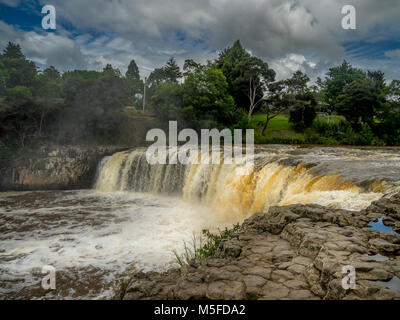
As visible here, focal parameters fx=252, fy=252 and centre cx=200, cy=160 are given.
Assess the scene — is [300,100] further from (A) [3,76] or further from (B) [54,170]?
(A) [3,76]

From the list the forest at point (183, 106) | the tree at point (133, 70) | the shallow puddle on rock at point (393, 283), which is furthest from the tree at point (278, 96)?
the tree at point (133, 70)

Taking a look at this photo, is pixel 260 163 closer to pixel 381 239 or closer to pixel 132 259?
pixel 132 259

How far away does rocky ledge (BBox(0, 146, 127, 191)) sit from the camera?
15172mm

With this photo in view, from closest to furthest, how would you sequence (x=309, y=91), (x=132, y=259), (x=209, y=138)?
(x=132, y=259) → (x=209, y=138) → (x=309, y=91)

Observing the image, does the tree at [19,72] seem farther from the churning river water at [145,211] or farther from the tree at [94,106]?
the churning river water at [145,211]

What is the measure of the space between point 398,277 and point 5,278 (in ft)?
22.0

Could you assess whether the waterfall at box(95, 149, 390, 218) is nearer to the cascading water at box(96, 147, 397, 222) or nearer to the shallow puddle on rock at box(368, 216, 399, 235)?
the cascading water at box(96, 147, 397, 222)

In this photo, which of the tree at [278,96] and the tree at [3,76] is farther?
the tree at [278,96]

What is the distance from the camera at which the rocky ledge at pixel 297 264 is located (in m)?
2.50

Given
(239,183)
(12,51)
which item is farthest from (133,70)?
(239,183)

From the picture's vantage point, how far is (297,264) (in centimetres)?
305

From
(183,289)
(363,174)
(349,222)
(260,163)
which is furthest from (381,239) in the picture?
(260,163)

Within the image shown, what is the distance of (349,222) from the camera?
4008 millimetres

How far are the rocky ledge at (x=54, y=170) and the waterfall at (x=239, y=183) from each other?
105cm
